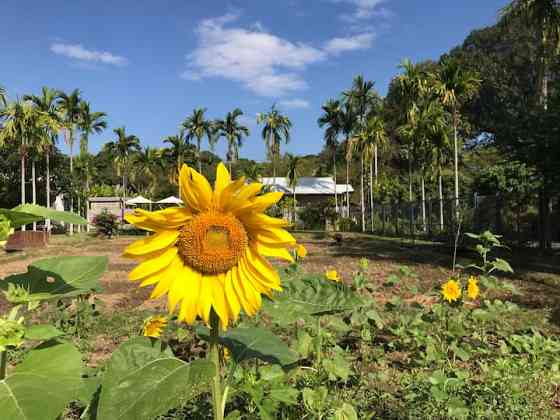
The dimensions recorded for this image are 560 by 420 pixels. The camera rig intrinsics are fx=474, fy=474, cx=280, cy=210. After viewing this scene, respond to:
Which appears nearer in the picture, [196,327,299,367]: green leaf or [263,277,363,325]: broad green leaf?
[263,277,363,325]: broad green leaf

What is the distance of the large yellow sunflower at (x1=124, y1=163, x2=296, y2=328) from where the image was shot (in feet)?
3.08

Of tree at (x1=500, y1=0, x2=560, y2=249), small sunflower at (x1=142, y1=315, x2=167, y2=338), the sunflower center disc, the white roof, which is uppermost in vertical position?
tree at (x1=500, y1=0, x2=560, y2=249)

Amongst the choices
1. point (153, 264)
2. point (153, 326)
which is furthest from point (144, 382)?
point (153, 326)

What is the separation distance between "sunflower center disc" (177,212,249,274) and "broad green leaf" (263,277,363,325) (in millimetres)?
144

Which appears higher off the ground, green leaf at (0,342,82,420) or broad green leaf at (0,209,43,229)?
broad green leaf at (0,209,43,229)

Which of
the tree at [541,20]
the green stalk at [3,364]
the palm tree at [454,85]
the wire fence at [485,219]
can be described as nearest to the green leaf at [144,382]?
the green stalk at [3,364]

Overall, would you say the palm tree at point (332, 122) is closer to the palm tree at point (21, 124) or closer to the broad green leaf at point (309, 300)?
the palm tree at point (21, 124)

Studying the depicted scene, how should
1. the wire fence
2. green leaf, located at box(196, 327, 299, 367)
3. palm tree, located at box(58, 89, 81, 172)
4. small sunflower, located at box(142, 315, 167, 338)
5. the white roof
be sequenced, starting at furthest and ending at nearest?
the white roof → palm tree, located at box(58, 89, 81, 172) → the wire fence → small sunflower, located at box(142, 315, 167, 338) → green leaf, located at box(196, 327, 299, 367)

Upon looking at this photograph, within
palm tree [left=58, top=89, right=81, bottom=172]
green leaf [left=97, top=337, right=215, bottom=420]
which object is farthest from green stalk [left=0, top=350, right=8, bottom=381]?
palm tree [left=58, top=89, right=81, bottom=172]

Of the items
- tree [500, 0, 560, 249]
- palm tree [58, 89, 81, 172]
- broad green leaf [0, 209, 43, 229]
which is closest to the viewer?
broad green leaf [0, 209, 43, 229]

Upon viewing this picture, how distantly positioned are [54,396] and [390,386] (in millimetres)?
2848

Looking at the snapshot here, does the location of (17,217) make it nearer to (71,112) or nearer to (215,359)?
(215,359)

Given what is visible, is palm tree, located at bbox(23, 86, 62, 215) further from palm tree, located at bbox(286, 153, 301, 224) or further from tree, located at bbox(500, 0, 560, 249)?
tree, located at bbox(500, 0, 560, 249)

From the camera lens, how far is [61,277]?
946mm
